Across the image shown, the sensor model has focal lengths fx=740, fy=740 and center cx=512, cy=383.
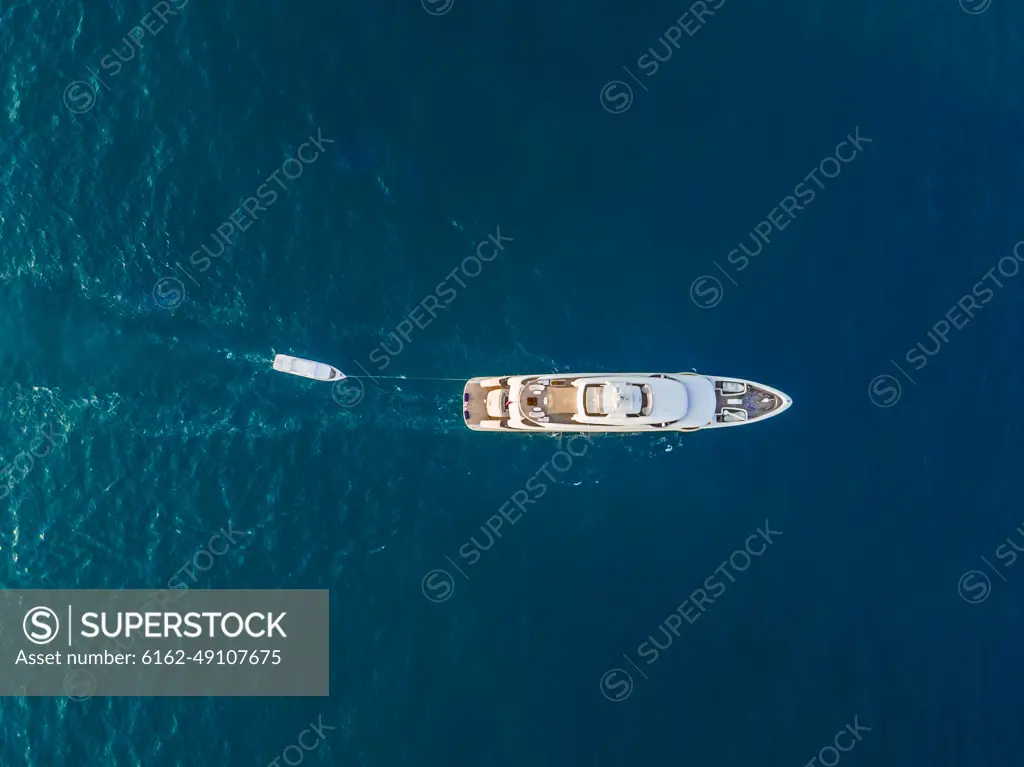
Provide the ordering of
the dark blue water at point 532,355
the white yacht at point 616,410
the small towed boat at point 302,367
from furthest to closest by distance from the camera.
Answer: the small towed boat at point 302,367, the white yacht at point 616,410, the dark blue water at point 532,355

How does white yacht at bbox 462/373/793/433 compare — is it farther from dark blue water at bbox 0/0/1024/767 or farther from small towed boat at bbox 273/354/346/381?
small towed boat at bbox 273/354/346/381

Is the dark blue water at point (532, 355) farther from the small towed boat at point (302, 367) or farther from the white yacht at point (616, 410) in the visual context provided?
the white yacht at point (616, 410)

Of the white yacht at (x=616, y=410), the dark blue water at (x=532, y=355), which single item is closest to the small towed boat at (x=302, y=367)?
the dark blue water at (x=532, y=355)

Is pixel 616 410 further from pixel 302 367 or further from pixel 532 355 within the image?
pixel 302 367

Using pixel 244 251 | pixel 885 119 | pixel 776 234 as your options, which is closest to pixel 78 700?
pixel 244 251

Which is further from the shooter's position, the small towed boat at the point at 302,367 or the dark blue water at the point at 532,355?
the small towed boat at the point at 302,367

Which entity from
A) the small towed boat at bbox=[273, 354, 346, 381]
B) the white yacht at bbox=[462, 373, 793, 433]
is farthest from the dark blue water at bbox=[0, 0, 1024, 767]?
the white yacht at bbox=[462, 373, 793, 433]

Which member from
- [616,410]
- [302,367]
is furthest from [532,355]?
[302,367]
